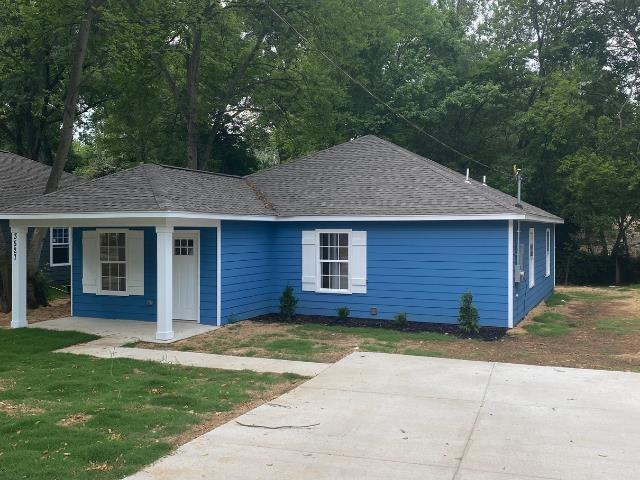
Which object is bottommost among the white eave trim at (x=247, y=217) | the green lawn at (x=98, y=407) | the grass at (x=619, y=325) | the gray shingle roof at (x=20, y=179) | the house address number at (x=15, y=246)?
the grass at (x=619, y=325)

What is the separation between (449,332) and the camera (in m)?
12.5

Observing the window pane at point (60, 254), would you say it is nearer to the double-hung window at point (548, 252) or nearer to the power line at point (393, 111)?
the power line at point (393, 111)

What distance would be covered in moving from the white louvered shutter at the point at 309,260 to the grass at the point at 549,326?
190 inches

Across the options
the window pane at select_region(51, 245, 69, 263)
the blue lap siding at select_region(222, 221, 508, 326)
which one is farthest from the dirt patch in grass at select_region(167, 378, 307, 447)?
the window pane at select_region(51, 245, 69, 263)

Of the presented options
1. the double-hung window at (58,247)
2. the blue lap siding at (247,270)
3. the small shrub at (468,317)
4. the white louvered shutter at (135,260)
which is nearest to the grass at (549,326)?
the small shrub at (468,317)

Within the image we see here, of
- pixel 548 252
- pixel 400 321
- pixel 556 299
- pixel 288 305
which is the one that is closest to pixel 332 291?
pixel 288 305

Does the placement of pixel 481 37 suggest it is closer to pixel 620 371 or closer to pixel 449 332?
pixel 449 332

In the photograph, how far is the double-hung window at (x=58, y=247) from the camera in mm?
21078

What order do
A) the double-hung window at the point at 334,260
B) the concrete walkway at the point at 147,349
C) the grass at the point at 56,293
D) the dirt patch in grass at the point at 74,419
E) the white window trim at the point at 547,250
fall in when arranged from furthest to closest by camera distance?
the white window trim at the point at 547,250, the grass at the point at 56,293, the double-hung window at the point at 334,260, the concrete walkway at the point at 147,349, the dirt patch in grass at the point at 74,419

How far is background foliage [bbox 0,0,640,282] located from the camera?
69.7 ft

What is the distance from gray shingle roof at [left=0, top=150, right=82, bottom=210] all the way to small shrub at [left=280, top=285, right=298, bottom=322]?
8516 millimetres

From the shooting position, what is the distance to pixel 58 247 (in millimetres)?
21438

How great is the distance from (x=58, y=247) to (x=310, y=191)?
10776mm

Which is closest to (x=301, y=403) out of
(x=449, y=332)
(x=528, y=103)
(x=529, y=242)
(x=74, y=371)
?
→ (x=74, y=371)
